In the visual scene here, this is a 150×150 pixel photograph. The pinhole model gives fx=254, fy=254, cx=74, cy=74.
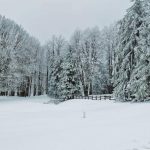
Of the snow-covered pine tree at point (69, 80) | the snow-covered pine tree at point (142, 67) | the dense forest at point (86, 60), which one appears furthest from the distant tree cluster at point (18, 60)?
the snow-covered pine tree at point (142, 67)

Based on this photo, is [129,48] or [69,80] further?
[69,80]

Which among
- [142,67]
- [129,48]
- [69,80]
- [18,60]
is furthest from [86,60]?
[142,67]

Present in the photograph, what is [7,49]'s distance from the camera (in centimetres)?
4719

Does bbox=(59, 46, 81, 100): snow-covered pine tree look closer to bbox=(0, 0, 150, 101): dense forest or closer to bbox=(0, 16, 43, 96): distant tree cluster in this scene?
bbox=(0, 0, 150, 101): dense forest

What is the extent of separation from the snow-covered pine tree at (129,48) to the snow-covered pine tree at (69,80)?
19.4 meters

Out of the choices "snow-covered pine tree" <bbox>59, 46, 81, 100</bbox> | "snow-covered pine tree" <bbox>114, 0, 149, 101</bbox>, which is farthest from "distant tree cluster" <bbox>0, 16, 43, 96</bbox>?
"snow-covered pine tree" <bbox>114, 0, 149, 101</bbox>

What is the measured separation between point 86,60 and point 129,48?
958 inches

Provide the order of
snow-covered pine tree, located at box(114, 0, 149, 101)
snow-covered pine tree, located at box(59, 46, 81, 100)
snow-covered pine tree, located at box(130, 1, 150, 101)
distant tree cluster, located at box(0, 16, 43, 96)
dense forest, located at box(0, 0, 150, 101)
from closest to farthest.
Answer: snow-covered pine tree, located at box(130, 1, 150, 101)
dense forest, located at box(0, 0, 150, 101)
snow-covered pine tree, located at box(114, 0, 149, 101)
distant tree cluster, located at box(0, 16, 43, 96)
snow-covered pine tree, located at box(59, 46, 81, 100)

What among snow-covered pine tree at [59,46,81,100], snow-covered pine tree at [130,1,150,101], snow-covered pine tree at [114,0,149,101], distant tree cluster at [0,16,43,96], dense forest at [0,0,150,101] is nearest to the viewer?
snow-covered pine tree at [130,1,150,101]

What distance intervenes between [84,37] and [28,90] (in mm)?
21615

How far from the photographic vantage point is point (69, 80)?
167 feet

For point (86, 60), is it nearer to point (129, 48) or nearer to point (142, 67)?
point (129, 48)

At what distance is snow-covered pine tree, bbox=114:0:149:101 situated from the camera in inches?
1142

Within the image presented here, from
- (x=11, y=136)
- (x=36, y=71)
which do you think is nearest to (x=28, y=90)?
(x=36, y=71)
